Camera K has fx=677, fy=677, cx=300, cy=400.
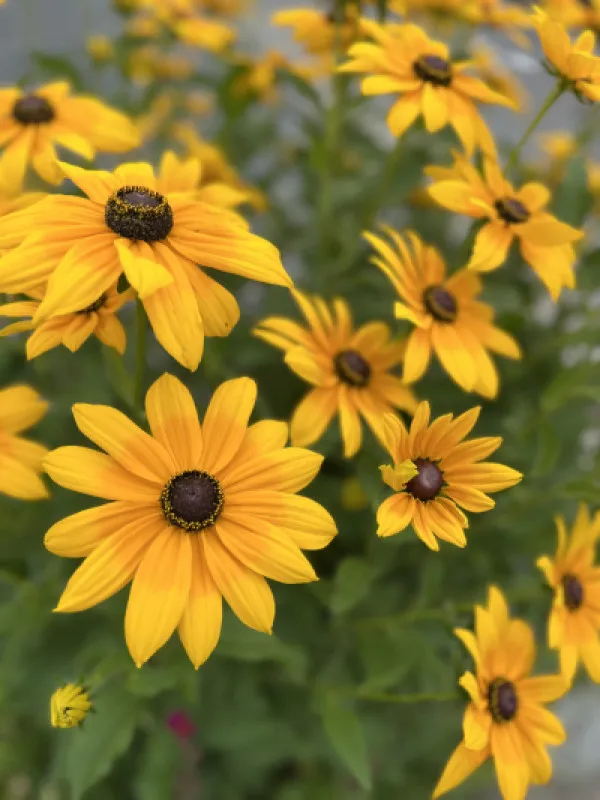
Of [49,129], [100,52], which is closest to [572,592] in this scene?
[49,129]

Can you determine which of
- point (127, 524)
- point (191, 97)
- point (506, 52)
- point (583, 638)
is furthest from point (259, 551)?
point (191, 97)

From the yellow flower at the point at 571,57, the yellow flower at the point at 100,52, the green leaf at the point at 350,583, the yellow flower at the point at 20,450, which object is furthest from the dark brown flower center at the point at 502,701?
the yellow flower at the point at 100,52

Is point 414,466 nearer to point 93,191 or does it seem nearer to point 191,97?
point 93,191

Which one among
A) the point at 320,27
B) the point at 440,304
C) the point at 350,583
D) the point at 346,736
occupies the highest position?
the point at 320,27

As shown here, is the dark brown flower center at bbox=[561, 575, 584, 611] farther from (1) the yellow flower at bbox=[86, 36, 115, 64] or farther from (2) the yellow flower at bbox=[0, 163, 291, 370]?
(1) the yellow flower at bbox=[86, 36, 115, 64]

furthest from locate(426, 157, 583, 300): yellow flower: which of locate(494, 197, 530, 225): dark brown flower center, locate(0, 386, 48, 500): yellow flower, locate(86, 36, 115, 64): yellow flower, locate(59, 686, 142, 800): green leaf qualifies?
locate(86, 36, 115, 64): yellow flower

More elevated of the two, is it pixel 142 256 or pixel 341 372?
pixel 142 256

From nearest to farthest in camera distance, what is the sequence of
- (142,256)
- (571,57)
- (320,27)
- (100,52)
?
(142,256)
(571,57)
(320,27)
(100,52)

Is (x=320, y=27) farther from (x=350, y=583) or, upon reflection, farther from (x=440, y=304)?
(x=350, y=583)

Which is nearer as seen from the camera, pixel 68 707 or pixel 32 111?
pixel 68 707
